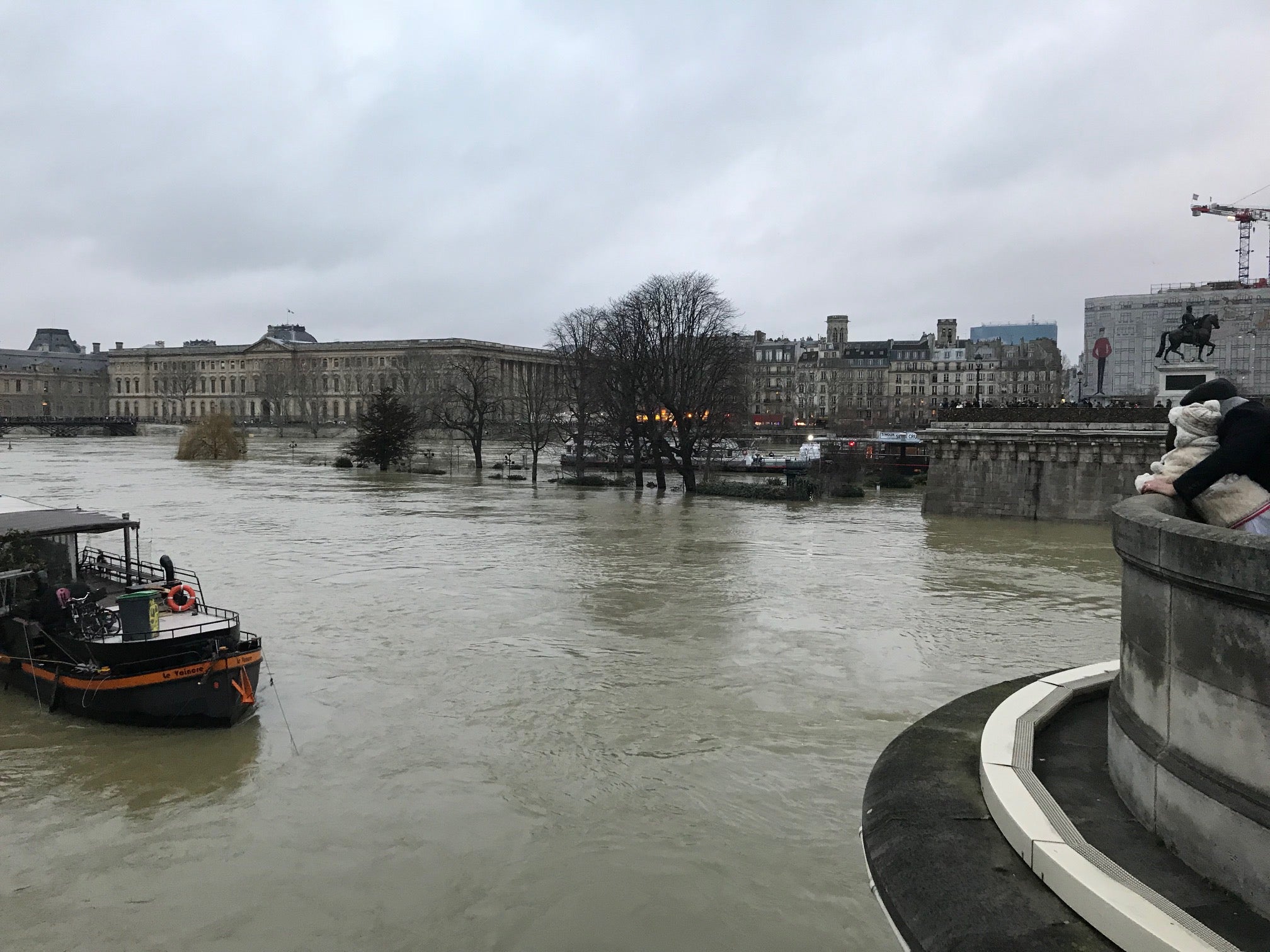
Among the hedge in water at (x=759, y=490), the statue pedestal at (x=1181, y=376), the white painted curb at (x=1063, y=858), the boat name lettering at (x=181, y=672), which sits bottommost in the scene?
the hedge in water at (x=759, y=490)

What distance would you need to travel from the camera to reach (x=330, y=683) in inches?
598

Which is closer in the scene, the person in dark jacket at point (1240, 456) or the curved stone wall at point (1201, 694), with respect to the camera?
the curved stone wall at point (1201, 694)

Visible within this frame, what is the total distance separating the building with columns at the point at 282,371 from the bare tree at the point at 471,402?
9596 mm

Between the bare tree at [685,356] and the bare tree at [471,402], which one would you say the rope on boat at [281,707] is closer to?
the bare tree at [685,356]

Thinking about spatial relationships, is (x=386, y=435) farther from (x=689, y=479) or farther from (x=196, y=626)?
(x=196, y=626)

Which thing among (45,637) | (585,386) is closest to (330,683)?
(45,637)

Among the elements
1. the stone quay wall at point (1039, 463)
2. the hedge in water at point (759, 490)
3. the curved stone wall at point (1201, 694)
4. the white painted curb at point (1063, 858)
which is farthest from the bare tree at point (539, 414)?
the curved stone wall at point (1201, 694)

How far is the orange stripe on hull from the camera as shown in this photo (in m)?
12.9

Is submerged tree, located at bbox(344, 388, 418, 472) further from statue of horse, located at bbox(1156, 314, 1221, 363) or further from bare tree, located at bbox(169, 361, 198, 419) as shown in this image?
bare tree, located at bbox(169, 361, 198, 419)

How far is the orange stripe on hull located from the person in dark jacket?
1163 centimetres

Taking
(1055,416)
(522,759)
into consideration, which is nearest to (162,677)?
(522,759)

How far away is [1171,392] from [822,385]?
99172 mm

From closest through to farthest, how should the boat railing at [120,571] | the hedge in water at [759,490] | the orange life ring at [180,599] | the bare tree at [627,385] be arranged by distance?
the orange life ring at [180,599]
the boat railing at [120,571]
the hedge in water at [759,490]
the bare tree at [627,385]

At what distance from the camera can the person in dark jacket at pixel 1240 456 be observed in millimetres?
5531
